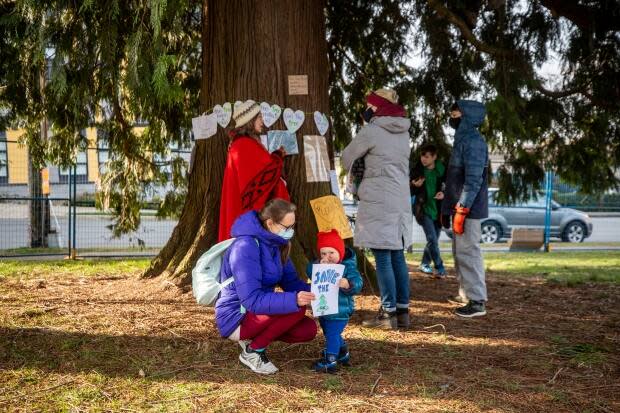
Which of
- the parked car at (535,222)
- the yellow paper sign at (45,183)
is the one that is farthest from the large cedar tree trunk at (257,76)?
the parked car at (535,222)

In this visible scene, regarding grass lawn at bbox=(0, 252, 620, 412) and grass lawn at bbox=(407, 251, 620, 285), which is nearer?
grass lawn at bbox=(0, 252, 620, 412)

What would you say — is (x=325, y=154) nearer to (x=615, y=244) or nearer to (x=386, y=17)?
(x=386, y=17)

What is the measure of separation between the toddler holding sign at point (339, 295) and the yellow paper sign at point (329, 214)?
39.5 inches

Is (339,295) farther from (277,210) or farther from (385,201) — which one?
(385,201)

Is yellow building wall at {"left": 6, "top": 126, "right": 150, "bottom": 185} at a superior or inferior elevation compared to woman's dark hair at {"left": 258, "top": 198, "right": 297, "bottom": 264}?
superior

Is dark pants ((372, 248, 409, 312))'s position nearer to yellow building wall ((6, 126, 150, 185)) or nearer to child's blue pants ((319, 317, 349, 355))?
child's blue pants ((319, 317, 349, 355))

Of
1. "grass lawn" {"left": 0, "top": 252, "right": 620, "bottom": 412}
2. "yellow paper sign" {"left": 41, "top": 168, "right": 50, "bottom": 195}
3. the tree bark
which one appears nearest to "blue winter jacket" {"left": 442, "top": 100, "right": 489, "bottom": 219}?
"grass lawn" {"left": 0, "top": 252, "right": 620, "bottom": 412}

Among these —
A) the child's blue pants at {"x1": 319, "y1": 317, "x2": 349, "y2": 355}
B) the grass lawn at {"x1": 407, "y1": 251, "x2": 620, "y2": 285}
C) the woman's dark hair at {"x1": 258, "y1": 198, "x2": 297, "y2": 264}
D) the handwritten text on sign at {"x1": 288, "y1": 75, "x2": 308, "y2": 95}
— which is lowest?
the grass lawn at {"x1": 407, "y1": 251, "x2": 620, "y2": 285}

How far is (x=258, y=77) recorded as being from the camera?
17.8ft

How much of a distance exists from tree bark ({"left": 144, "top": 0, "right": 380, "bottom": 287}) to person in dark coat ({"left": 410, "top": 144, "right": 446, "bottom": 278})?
6.55 feet

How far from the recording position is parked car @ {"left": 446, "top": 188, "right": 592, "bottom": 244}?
15852mm

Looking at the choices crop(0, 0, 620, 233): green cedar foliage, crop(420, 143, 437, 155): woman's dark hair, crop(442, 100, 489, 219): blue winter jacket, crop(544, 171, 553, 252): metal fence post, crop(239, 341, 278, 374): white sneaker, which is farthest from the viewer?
crop(544, 171, 553, 252): metal fence post

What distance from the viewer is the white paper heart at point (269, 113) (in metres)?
5.39

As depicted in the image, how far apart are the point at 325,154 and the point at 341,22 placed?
2286 millimetres
